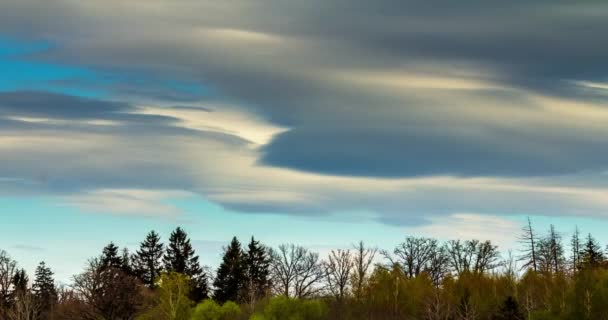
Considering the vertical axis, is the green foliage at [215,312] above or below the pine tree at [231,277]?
below

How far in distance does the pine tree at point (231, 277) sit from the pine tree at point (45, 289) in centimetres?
2538

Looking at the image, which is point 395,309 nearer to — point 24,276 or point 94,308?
point 94,308

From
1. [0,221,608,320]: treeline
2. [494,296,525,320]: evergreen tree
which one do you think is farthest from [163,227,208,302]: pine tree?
[494,296,525,320]: evergreen tree

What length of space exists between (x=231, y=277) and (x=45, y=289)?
37.0 meters

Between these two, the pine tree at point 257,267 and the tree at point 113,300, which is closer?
the tree at point 113,300

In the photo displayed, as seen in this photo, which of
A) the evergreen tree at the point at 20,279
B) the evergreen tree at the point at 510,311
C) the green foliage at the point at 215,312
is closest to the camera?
the evergreen tree at the point at 510,311

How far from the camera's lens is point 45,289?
493 feet

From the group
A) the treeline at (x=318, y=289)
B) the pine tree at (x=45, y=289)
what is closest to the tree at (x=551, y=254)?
the treeline at (x=318, y=289)

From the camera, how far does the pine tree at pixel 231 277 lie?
13025 cm

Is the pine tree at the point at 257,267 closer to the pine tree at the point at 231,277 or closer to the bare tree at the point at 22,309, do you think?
the pine tree at the point at 231,277

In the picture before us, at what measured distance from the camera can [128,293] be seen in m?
117

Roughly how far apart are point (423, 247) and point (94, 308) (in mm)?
52881

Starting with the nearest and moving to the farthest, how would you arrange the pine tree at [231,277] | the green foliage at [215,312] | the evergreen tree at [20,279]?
the green foliage at [215,312] → the pine tree at [231,277] → the evergreen tree at [20,279]

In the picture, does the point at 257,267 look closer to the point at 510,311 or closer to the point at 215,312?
the point at 215,312
